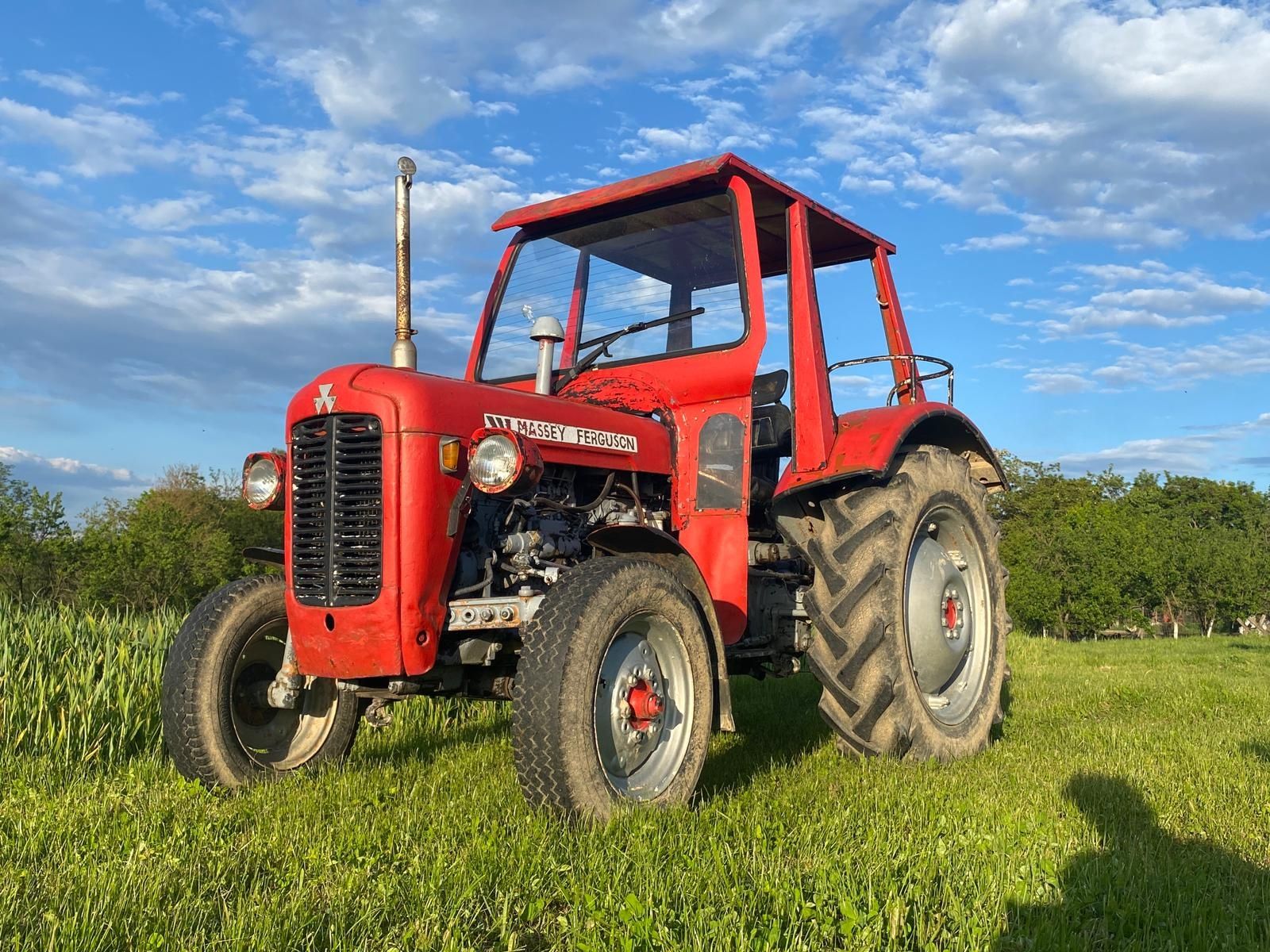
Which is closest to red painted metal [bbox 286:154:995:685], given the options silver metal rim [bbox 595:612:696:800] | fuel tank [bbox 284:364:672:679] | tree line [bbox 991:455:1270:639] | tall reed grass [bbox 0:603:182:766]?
fuel tank [bbox 284:364:672:679]

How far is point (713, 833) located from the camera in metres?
3.12

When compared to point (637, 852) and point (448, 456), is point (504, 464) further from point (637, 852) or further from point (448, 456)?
point (637, 852)

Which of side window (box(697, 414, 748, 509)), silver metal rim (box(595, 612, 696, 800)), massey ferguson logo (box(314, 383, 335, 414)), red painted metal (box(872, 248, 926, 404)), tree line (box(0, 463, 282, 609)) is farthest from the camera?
tree line (box(0, 463, 282, 609))

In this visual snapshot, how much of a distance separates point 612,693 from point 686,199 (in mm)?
2514

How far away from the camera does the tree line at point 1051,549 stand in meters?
30.6

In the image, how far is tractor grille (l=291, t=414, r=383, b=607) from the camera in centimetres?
362

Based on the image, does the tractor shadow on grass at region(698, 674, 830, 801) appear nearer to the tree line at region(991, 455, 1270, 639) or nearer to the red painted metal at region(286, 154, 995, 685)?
the red painted metal at region(286, 154, 995, 685)

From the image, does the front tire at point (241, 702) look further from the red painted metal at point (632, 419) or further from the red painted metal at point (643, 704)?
the red painted metal at point (643, 704)

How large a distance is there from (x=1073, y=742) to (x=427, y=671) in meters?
3.50

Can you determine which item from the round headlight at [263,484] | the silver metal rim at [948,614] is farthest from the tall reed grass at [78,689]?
the silver metal rim at [948,614]

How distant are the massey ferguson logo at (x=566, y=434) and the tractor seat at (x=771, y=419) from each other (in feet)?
2.50

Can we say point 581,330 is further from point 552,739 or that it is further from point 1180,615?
point 1180,615

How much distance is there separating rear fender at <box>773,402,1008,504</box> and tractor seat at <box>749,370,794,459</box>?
249 mm

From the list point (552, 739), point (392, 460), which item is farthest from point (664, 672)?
point (392, 460)
